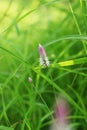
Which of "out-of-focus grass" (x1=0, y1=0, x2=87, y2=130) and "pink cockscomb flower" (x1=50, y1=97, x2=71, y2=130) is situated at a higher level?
"out-of-focus grass" (x1=0, y1=0, x2=87, y2=130)

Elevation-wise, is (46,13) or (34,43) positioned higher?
(46,13)

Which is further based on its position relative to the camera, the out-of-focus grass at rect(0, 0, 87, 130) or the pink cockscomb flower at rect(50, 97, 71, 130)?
the out-of-focus grass at rect(0, 0, 87, 130)

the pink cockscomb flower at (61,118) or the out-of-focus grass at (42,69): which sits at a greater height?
the out-of-focus grass at (42,69)

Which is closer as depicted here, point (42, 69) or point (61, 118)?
point (61, 118)

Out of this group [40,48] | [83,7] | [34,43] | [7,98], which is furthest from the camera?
[34,43]

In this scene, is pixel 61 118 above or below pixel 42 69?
below

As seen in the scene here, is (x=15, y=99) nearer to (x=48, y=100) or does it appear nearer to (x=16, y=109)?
(x=16, y=109)

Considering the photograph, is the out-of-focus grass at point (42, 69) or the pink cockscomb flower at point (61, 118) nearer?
the pink cockscomb flower at point (61, 118)

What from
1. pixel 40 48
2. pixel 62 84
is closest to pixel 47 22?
pixel 62 84
